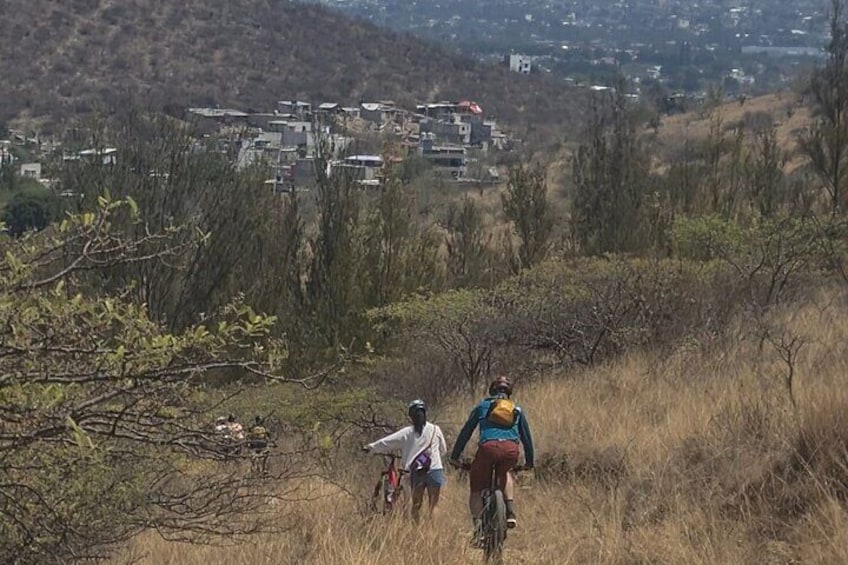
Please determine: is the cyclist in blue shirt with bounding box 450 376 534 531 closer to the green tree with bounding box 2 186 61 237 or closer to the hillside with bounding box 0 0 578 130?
the green tree with bounding box 2 186 61 237

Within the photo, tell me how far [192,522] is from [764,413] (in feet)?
12.8

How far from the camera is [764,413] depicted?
Answer: 6688mm

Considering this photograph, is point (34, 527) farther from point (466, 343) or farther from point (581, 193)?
point (581, 193)

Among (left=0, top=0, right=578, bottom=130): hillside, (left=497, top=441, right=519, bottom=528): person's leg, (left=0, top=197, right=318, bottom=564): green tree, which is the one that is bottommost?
(left=497, top=441, right=519, bottom=528): person's leg

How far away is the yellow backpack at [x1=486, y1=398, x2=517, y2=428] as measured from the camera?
7.20m

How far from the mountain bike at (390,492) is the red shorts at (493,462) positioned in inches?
27.0

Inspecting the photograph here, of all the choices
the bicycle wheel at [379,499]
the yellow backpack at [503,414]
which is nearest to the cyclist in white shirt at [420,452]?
the bicycle wheel at [379,499]

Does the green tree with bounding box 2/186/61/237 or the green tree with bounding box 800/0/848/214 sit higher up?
the green tree with bounding box 800/0/848/214

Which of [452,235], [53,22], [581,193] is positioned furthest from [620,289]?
[53,22]

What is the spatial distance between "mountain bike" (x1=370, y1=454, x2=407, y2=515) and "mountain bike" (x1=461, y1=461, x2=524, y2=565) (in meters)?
0.86

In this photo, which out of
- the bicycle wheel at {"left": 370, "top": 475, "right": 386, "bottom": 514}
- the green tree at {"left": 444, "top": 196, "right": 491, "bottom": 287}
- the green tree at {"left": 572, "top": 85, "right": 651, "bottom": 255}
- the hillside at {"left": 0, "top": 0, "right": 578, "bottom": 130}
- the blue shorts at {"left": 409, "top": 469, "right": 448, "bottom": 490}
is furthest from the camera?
the hillside at {"left": 0, "top": 0, "right": 578, "bottom": 130}

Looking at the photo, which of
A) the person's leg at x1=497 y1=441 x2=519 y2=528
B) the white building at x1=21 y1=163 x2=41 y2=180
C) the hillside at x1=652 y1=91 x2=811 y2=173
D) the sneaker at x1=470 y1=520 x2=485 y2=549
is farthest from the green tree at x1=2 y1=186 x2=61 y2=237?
the hillside at x1=652 y1=91 x2=811 y2=173

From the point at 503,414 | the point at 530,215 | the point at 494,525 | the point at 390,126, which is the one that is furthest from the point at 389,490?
the point at 390,126

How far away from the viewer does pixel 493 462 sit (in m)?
7.08
